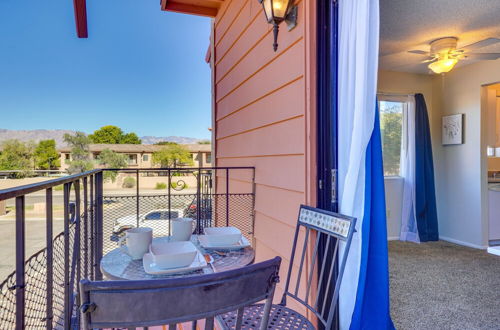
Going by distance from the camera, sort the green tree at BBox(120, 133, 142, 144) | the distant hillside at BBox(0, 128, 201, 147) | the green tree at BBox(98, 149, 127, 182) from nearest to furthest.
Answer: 1. the green tree at BBox(98, 149, 127, 182)
2. the distant hillside at BBox(0, 128, 201, 147)
3. the green tree at BBox(120, 133, 142, 144)

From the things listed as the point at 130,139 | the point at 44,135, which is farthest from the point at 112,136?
the point at 44,135

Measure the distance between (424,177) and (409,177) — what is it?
7.5 inches

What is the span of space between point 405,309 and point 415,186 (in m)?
2.32

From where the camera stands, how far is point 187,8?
369 centimetres

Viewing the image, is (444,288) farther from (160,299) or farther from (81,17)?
(81,17)

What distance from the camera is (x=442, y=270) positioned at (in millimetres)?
2979

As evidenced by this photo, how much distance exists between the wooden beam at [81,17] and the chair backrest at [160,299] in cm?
341

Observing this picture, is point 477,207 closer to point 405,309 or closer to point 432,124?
point 432,124

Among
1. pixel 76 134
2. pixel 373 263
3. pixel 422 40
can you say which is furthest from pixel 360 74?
pixel 76 134

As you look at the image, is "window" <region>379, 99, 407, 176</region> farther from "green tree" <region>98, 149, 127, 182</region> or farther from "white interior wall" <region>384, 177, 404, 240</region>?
"green tree" <region>98, 149, 127, 182</region>

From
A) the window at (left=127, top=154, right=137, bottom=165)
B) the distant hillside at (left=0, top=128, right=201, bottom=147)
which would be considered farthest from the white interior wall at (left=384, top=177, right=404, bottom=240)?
the distant hillside at (left=0, top=128, right=201, bottom=147)

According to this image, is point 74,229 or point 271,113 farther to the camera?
point 271,113

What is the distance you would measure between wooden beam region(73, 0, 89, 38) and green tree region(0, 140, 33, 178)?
2533 centimetres

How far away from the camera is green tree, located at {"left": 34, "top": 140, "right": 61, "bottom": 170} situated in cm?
2655
